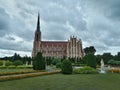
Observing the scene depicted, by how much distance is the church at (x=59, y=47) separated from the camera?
117m

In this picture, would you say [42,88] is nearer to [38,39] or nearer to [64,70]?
[64,70]

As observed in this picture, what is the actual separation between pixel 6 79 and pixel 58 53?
106 meters

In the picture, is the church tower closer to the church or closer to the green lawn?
the church

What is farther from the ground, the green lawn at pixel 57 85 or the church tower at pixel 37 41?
Result: the church tower at pixel 37 41

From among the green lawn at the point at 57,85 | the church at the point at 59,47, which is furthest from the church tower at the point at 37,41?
the green lawn at the point at 57,85

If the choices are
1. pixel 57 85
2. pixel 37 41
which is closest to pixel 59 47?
pixel 37 41

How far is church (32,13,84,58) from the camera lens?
11681 cm

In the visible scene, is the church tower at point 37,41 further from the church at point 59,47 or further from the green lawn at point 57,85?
the green lawn at point 57,85

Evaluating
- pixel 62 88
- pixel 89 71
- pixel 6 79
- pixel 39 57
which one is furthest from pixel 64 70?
pixel 62 88

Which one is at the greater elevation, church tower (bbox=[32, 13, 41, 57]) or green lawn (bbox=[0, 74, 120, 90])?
church tower (bbox=[32, 13, 41, 57])

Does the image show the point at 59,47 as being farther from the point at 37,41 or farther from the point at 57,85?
the point at 57,85

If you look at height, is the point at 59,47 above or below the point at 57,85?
above

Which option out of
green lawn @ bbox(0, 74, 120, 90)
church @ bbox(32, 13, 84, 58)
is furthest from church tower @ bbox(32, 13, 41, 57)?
green lawn @ bbox(0, 74, 120, 90)

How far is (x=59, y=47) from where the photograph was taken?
120500 millimetres
